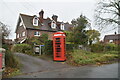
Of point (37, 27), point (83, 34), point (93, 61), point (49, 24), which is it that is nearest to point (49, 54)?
point (93, 61)

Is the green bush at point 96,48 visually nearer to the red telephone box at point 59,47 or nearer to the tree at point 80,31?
the tree at point 80,31

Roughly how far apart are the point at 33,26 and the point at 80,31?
1389 centimetres

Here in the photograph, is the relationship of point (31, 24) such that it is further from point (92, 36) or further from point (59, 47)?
point (59, 47)

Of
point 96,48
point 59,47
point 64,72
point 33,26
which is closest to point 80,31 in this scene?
point 96,48

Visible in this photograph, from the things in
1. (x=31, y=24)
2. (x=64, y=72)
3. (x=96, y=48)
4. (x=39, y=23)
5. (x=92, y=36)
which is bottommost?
(x=64, y=72)

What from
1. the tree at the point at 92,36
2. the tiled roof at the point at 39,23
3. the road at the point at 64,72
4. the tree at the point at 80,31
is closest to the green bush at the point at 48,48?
the road at the point at 64,72

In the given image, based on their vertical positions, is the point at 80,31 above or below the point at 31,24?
below

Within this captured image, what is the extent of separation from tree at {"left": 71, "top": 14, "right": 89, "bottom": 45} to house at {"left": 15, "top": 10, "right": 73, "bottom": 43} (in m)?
12.7

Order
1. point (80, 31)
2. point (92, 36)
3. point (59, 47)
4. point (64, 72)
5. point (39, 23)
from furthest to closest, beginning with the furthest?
point (39, 23) → point (92, 36) → point (80, 31) → point (59, 47) → point (64, 72)

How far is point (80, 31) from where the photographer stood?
18.3 metres

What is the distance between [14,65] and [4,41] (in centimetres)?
248

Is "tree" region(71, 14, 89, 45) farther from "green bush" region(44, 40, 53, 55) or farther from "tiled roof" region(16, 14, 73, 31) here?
"tiled roof" region(16, 14, 73, 31)

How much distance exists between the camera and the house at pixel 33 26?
27.9 meters

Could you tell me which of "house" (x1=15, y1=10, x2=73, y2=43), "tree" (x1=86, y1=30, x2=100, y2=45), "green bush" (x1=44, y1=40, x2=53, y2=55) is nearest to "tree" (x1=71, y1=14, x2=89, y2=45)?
"tree" (x1=86, y1=30, x2=100, y2=45)
